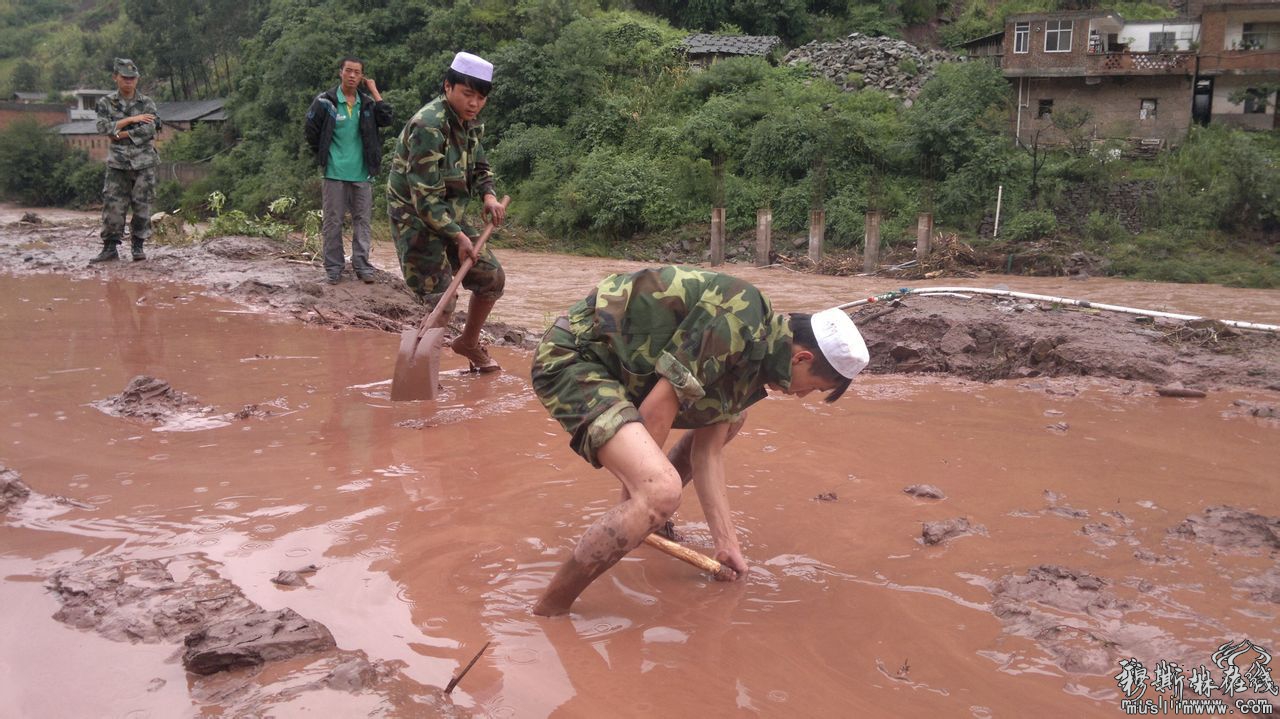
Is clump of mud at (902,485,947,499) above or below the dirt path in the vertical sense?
below

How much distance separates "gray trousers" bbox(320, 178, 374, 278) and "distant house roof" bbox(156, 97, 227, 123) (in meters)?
33.7

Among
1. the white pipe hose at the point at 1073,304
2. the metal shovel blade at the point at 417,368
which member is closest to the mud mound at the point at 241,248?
the metal shovel blade at the point at 417,368

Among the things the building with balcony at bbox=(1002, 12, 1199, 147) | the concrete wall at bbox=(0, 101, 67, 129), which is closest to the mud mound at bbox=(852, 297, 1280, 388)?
the building with balcony at bbox=(1002, 12, 1199, 147)

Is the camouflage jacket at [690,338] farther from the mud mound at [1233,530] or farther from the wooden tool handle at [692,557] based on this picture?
the mud mound at [1233,530]

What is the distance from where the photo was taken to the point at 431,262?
5598 millimetres

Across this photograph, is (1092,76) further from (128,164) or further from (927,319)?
(128,164)

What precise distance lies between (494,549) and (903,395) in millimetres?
3184

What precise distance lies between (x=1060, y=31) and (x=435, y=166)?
25.8 metres

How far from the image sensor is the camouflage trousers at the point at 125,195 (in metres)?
9.38

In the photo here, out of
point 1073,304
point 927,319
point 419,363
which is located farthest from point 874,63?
Result: point 419,363

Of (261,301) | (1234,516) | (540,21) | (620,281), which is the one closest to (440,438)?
(620,281)

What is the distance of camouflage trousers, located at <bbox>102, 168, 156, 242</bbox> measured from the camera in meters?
9.38

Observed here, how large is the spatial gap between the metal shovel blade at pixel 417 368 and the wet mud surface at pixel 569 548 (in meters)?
0.20
